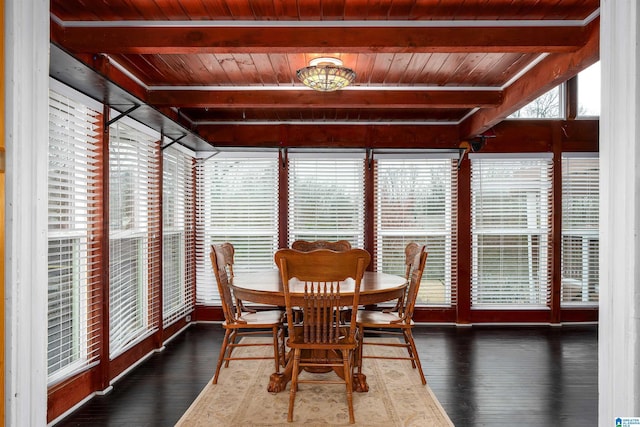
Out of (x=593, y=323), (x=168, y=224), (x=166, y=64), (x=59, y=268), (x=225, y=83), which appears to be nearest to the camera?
(x=59, y=268)

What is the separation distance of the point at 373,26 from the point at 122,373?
10.3 feet

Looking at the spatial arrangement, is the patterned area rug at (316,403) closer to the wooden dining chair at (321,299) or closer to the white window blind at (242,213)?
the wooden dining chair at (321,299)

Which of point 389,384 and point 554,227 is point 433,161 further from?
point 389,384

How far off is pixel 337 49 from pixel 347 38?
0.27 feet

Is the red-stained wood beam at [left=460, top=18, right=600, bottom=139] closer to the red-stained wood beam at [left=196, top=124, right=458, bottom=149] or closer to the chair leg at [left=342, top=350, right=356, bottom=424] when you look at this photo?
the red-stained wood beam at [left=196, top=124, right=458, bottom=149]

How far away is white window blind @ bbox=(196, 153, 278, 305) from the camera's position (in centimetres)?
514

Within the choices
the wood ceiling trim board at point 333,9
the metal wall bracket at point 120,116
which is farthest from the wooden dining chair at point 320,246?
the wood ceiling trim board at point 333,9

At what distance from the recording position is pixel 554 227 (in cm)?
502

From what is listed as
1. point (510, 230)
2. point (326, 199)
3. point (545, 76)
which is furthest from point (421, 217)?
point (545, 76)

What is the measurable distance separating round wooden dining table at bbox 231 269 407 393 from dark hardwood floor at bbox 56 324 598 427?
23.6 inches

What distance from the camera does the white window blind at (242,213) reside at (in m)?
5.14

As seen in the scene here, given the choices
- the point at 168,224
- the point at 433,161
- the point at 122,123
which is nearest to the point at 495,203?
the point at 433,161

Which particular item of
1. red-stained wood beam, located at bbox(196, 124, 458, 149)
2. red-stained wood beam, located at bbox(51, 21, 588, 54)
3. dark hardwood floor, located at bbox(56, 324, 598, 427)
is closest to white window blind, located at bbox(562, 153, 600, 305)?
dark hardwood floor, located at bbox(56, 324, 598, 427)
